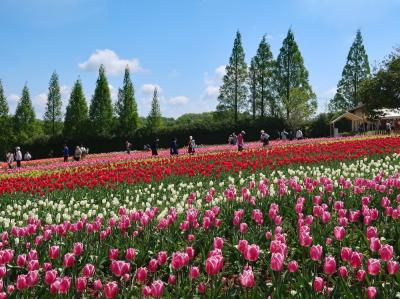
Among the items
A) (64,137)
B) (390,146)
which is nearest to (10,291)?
(390,146)

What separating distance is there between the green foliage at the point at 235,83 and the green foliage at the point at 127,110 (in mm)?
10995

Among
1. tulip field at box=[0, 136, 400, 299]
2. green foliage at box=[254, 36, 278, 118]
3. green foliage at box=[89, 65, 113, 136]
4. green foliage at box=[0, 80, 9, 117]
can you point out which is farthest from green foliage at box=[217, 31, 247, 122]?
tulip field at box=[0, 136, 400, 299]

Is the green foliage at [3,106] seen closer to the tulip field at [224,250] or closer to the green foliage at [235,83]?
the green foliage at [235,83]

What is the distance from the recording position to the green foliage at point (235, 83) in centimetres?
5991

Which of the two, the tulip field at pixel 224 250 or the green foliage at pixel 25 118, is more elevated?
the green foliage at pixel 25 118

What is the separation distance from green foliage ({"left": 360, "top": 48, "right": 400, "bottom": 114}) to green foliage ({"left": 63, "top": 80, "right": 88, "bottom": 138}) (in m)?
33.7

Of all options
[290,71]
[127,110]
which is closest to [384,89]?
[290,71]

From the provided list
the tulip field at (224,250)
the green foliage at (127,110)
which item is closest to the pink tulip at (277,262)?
the tulip field at (224,250)

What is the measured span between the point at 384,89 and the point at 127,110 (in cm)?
3101

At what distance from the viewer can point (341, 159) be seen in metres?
15.7

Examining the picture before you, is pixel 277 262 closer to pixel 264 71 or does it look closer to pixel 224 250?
pixel 224 250

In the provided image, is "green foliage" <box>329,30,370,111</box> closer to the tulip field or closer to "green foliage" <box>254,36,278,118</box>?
"green foliage" <box>254,36,278,118</box>

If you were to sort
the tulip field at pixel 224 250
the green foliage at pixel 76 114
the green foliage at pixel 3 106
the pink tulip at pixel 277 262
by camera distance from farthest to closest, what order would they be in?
the green foliage at pixel 3 106, the green foliage at pixel 76 114, the tulip field at pixel 224 250, the pink tulip at pixel 277 262

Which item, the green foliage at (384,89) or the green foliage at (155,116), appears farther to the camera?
the green foliage at (155,116)
